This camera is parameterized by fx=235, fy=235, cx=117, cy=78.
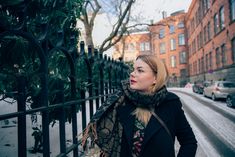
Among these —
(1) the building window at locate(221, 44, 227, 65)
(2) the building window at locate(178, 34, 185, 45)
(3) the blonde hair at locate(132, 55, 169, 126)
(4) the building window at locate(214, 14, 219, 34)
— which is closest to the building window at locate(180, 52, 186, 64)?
(2) the building window at locate(178, 34, 185, 45)

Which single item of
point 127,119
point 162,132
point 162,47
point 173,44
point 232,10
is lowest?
point 162,132

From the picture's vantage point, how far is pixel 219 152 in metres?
5.25

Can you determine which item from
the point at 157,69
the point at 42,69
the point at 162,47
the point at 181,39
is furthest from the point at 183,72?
the point at 42,69

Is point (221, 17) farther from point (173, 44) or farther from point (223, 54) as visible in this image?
point (173, 44)

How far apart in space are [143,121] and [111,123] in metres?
0.27

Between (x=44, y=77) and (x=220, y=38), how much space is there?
25.9 metres

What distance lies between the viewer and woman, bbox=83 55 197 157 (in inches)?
75.9

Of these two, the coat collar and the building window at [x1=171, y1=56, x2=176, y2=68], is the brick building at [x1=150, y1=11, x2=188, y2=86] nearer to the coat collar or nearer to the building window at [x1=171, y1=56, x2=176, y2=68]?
the building window at [x1=171, y1=56, x2=176, y2=68]

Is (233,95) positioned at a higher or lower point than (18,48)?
lower

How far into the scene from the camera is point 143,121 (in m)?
1.98

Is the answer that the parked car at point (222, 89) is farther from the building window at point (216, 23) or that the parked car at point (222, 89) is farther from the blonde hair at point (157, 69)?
the blonde hair at point (157, 69)

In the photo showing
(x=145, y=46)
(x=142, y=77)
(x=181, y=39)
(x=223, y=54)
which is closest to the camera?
(x=142, y=77)

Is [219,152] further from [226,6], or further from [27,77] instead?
[226,6]

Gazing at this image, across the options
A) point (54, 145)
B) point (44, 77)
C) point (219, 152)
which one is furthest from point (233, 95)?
point (44, 77)
